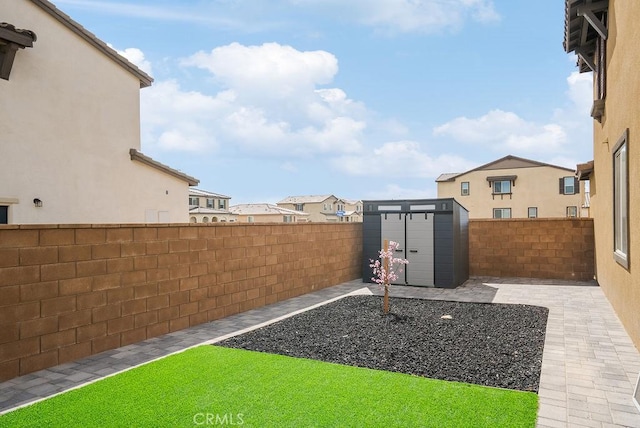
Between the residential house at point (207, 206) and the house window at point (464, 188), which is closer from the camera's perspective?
the house window at point (464, 188)

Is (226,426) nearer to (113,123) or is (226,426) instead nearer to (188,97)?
(113,123)

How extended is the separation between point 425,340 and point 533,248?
7.90 m

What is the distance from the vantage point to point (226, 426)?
9.72ft

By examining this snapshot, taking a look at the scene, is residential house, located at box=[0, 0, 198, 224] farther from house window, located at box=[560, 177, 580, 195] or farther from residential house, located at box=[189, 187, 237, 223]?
house window, located at box=[560, 177, 580, 195]

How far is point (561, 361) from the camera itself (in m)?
4.46

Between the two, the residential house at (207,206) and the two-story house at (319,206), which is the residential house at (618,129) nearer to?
the residential house at (207,206)

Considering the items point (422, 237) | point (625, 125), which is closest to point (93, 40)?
point (422, 237)

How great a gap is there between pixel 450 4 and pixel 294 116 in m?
9.67

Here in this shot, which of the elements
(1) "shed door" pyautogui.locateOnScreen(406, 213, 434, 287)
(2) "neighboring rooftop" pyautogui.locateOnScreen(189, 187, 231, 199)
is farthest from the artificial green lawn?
(2) "neighboring rooftop" pyautogui.locateOnScreen(189, 187, 231, 199)

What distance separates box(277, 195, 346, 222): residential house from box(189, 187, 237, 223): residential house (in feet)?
51.0

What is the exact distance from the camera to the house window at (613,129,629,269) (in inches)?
212

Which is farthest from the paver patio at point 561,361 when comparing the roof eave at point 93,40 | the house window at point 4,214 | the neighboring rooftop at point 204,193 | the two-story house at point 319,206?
the two-story house at point 319,206
